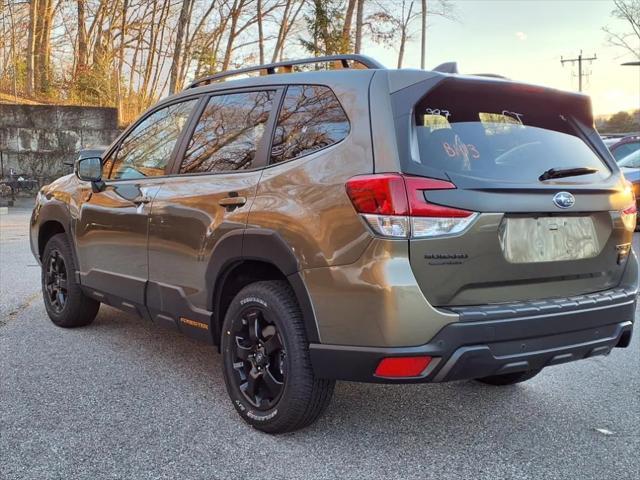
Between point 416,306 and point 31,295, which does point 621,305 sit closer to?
point 416,306

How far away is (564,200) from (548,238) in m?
0.20

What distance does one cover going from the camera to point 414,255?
2551 millimetres

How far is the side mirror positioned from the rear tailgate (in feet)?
8.87

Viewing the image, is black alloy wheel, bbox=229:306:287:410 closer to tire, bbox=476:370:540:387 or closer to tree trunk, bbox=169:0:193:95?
tire, bbox=476:370:540:387

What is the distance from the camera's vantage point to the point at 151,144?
4.29 metres

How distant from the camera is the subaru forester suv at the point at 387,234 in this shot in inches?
102

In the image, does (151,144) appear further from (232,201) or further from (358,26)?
(358,26)

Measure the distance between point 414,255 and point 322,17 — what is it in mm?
25032

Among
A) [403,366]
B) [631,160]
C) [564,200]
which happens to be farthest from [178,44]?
[403,366]

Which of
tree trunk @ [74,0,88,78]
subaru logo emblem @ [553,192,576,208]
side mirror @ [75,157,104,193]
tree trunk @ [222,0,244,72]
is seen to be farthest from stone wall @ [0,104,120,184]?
subaru logo emblem @ [553,192,576,208]

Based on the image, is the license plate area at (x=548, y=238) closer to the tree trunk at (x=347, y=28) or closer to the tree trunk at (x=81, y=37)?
the tree trunk at (x=347, y=28)

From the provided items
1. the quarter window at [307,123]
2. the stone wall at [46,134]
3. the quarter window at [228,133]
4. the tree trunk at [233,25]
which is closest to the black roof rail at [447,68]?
the quarter window at [307,123]

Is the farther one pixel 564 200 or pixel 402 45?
pixel 402 45

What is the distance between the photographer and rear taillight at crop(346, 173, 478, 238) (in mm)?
2557
